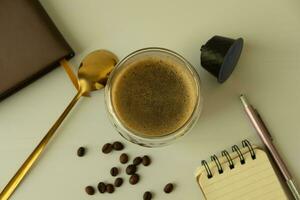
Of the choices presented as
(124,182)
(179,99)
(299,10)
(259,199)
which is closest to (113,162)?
(124,182)

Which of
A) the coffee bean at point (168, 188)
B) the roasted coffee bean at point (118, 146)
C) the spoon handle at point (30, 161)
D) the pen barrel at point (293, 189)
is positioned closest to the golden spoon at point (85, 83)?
the spoon handle at point (30, 161)

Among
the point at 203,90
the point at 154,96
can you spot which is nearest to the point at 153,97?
the point at 154,96

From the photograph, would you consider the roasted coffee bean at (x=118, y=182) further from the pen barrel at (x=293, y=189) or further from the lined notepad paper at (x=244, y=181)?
the pen barrel at (x=293, y=189)

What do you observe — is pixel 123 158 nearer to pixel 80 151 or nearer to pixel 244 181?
pixel 80 151

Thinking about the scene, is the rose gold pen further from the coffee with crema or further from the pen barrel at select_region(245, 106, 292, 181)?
the coffee with crema

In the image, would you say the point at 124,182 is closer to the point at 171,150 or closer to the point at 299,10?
the point at 171,150

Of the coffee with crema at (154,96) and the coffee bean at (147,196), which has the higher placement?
the coffee with crema at (154,96)
